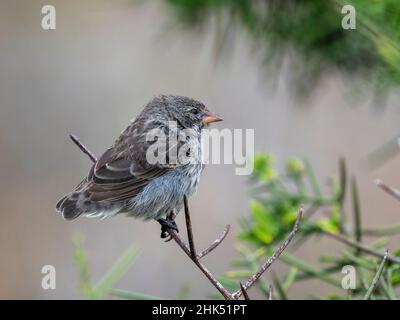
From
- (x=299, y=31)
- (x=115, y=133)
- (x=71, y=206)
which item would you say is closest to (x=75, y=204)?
(x=71, y=206)

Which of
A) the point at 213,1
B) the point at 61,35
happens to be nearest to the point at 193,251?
the point at 213,1

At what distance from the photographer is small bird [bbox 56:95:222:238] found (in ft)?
11.7

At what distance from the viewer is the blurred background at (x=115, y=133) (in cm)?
794

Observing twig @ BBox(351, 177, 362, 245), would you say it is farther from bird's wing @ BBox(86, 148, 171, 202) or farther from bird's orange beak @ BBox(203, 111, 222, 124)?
bird's orange beak @ BBox(203, 111, 222, 124)

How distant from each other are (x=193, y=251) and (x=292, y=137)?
258 inches

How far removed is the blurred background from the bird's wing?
3327 mm

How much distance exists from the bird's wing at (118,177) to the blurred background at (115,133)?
131 inches

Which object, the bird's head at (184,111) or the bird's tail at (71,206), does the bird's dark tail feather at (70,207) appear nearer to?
the bird's tail at (71,206)

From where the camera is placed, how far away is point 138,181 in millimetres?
3658

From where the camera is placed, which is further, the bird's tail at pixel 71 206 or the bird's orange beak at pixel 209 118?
the bird's orange beak at pixel 209 118

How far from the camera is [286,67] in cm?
354

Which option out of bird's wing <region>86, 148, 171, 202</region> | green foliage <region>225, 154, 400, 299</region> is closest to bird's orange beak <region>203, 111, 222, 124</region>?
bird's wing <region>86, 148, 171, 202</region>

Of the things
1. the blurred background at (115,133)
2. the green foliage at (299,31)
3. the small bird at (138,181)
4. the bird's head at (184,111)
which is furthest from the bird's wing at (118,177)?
the blurred background at (115,133)

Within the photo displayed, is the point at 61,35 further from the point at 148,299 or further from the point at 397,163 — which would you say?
the point at 148,299
